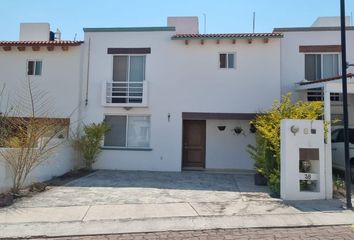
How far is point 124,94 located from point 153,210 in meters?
8.15

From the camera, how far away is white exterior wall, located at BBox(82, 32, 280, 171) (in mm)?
15194

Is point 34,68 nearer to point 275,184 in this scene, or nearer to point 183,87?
point 183,87

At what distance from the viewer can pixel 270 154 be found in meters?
10.8

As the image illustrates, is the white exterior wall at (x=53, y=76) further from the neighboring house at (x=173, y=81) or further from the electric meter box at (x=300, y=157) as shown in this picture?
the electric meter box at (x=300, y=157)

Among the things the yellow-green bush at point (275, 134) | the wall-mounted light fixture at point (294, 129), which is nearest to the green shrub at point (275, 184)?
the yellow-green bush at point (275, 134)

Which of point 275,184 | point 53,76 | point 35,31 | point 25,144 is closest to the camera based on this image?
point 275,184

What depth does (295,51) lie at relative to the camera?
15.6 metres

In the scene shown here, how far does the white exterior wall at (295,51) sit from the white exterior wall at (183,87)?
2.15 ft

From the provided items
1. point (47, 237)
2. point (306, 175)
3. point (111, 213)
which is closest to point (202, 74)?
point (306, 175)

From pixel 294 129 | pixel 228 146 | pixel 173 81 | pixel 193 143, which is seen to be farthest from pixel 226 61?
pixel 294 129

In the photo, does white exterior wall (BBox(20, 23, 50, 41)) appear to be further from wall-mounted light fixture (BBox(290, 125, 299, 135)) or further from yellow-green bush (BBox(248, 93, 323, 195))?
wall-mounted light fixture (BBox(290, 125, 299, 135))

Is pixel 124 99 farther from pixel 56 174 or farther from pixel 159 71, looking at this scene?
pixel 56 174

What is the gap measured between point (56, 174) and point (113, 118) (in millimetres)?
3762

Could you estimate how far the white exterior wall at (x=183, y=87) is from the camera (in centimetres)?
1519
